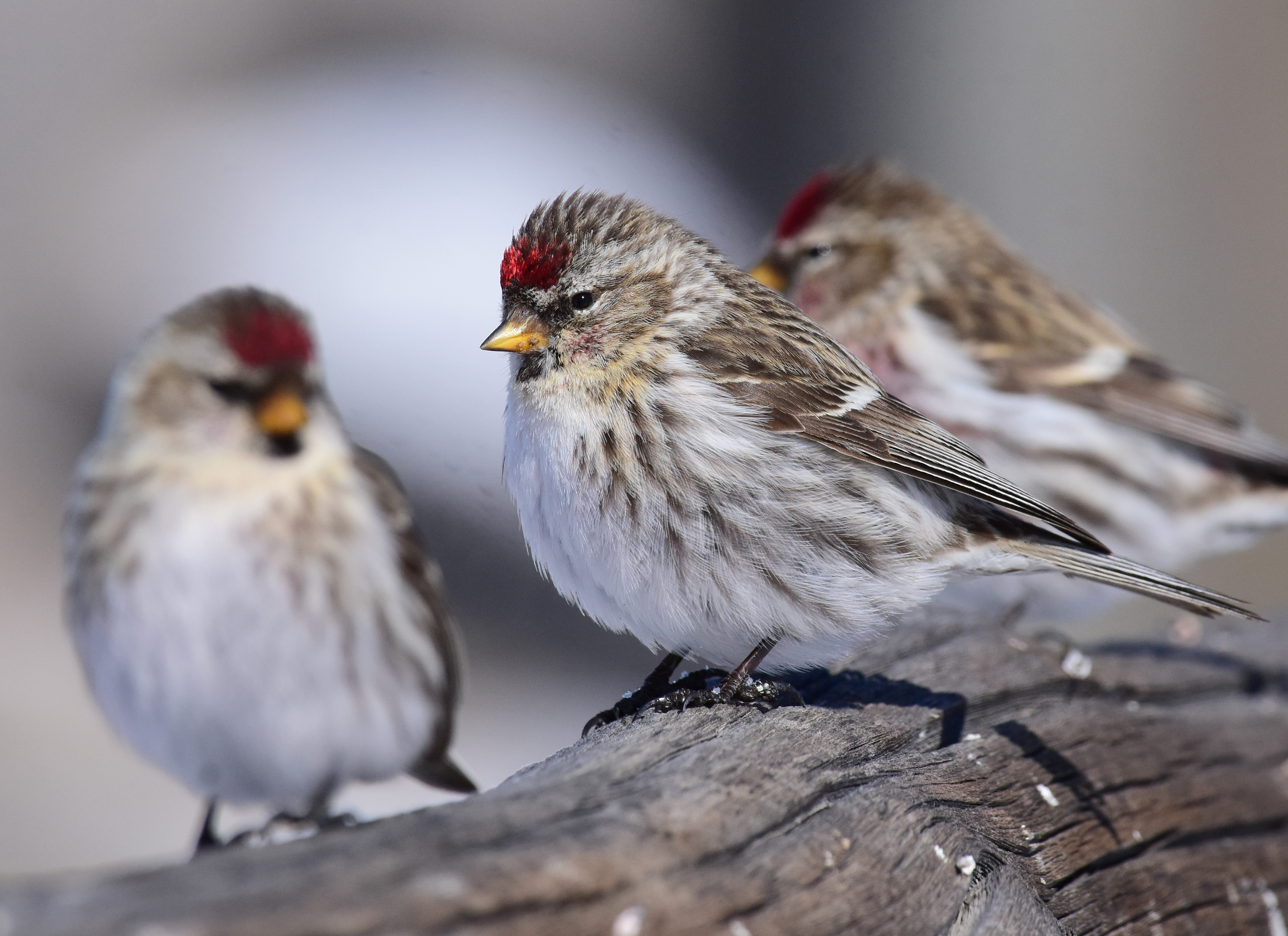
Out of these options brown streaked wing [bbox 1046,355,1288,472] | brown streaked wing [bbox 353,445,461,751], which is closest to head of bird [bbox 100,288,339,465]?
brown streaked wing [bbox 353,445,461,751]

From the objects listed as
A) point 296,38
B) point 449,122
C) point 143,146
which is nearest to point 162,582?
point 449,122

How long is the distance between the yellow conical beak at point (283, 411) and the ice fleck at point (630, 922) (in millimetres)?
1150

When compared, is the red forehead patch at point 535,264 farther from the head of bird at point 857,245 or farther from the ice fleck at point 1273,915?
the head of bird at point 857,245

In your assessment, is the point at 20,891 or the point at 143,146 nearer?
the point at 20,891

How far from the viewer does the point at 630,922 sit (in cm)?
137

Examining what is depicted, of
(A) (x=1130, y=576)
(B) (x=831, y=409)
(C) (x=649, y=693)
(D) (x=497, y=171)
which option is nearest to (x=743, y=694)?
(C) (x=649, y=693)

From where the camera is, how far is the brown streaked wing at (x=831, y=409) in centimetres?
232

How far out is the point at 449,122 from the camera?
6652mm

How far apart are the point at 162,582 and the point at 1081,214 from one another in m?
5.71

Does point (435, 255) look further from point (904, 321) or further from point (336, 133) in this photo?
point (904, 321)

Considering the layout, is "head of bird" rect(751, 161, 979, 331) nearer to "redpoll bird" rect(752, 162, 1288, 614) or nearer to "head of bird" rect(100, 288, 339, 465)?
"redpoll bird" rect(752, 162, 1288, 614)

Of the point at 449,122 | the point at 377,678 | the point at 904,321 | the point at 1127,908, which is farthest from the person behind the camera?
the point at 449,122

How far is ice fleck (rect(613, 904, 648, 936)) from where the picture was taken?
136 centimetres

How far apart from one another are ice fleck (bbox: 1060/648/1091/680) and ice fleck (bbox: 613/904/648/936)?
1.59 metres
